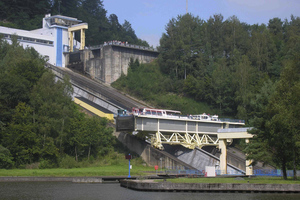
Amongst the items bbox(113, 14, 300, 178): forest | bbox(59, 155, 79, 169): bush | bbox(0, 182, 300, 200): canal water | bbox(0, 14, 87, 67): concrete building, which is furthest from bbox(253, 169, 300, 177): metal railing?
bbox(0, 14, 87, 67): concrete building

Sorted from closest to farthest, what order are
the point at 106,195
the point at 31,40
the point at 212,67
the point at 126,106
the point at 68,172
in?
the point at 106,195 → the point at 68,172 → the point at 126,106 → the point at 212,67 → the point at 31,40

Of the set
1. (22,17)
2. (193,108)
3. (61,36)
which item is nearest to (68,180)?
(193,108)

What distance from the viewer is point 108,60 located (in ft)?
316

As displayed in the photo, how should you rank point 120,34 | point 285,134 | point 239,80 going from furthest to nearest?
point 120,34
point 239,80
point 285,134

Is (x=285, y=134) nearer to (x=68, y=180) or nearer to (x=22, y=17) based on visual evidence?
(x=68, y=180)

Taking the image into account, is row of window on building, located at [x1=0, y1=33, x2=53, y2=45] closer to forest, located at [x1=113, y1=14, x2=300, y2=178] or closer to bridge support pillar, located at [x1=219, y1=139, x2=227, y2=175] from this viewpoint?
forest, located at [x1=113, y1=14, x2=300, y2=178]

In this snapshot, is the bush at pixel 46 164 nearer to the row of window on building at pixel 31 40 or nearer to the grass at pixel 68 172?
the grass at pixel 68 172

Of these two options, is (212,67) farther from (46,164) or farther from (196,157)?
(46,164)

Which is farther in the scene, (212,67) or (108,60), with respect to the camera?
(108,60)

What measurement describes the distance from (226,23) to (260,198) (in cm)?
7349

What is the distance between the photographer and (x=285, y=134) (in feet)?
129

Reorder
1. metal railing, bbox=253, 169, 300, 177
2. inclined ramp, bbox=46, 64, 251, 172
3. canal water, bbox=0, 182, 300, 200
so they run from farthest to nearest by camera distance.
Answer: inclined ramp, bbox=46, 64, 251, 172
metal railing, bbox=253, 169, 300, 177
canal water, bbox=0, 182, 300, 200

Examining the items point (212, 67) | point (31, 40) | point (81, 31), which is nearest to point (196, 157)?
point (212, 67)

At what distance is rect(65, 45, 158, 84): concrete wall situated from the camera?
315 ft
